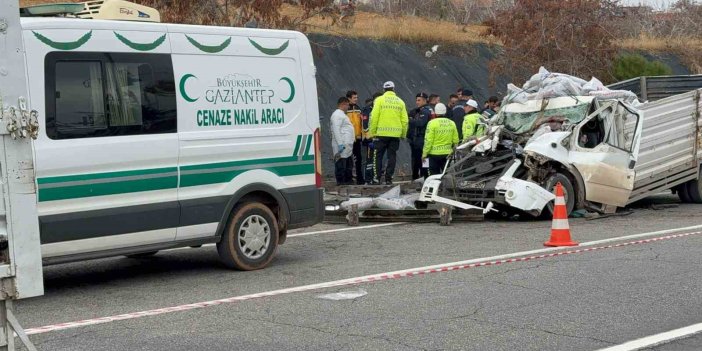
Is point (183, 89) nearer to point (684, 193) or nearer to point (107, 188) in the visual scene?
point (107, 188)

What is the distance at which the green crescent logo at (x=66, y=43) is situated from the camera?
27.7 ft

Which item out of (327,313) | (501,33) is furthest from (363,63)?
(327,313)

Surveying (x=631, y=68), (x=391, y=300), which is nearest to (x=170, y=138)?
(x=391, y=300)

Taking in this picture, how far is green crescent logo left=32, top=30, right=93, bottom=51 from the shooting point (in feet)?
27.7

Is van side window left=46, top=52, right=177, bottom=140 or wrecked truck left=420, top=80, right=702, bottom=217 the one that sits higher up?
van side window left=46, top=52, right=177, bottom=140

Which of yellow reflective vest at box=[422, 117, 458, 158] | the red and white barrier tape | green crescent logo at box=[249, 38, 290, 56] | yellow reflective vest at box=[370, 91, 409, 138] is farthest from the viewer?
yellow reflective vest at box=[370, 91, 409, 138]

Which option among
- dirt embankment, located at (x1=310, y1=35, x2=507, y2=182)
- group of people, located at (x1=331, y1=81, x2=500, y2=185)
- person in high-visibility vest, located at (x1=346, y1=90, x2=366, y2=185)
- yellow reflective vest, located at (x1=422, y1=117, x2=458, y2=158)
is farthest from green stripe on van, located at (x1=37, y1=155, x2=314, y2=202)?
dirt embankment, located at (x1=310, y1=35, x2=507, y2=182)

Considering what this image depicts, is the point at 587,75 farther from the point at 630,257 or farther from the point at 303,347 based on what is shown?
the point at 303,347

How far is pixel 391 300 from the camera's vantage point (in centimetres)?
841

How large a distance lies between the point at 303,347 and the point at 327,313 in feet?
3.75

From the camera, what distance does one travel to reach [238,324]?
7527 millimetres

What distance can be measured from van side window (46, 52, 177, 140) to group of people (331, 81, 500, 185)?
333 inches

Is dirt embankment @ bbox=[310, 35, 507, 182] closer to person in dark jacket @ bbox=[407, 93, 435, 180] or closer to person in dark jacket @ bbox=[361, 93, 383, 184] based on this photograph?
person in dark jacket @ bbox=[361, 93, 383, 184]

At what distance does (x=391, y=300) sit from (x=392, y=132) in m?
10.8
